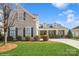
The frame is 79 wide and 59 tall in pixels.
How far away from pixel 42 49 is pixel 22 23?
37.8 inches

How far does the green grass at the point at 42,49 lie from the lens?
18.2 metres

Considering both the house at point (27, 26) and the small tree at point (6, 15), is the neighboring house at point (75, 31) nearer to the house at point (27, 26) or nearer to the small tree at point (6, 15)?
the house at point (27, 26)

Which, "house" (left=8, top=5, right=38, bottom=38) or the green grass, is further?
"house" (left=8, top=5, right=38, bottom=38)

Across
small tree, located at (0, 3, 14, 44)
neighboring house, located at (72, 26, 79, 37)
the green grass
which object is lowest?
the green grass

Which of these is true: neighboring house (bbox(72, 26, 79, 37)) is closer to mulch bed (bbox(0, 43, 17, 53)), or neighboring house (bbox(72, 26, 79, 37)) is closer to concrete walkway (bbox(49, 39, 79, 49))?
concrete walkway (bbox(49, 39, 79, 49))

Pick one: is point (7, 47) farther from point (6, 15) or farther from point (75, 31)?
point (75, 31)

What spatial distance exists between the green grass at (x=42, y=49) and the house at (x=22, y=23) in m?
0.32

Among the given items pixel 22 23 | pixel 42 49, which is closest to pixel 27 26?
pixel 22 23

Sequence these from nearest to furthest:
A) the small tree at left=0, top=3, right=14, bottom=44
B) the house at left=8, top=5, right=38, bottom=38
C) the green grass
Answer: the green grass, the small tree at left=0, top=3, right=14, bottom=44, the house at left=8, top=5, right=38, bottom=38

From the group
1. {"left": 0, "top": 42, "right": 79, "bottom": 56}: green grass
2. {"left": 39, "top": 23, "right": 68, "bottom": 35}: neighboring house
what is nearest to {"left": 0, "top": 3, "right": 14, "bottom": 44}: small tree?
{"left": 0, "top": 42, "right": 79, "bottom": 56}: green grass

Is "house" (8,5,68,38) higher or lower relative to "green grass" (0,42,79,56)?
higher

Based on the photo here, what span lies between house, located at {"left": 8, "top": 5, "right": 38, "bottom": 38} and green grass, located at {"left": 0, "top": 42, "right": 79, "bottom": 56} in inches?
12.6

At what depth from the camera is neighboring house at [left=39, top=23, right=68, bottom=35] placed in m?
18.5

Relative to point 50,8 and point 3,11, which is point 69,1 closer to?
point 50,8
